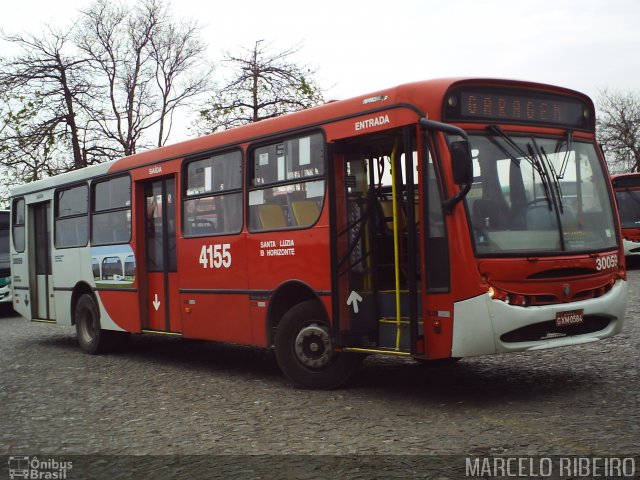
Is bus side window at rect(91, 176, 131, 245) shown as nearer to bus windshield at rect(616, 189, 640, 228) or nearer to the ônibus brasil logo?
the ônibus brasil logo

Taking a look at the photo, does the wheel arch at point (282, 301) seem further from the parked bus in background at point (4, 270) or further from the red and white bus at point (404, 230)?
the parked bus in background at point (4, 270)

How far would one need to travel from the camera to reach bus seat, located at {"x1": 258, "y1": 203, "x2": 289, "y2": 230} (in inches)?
352

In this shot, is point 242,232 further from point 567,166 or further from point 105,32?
point 105,32

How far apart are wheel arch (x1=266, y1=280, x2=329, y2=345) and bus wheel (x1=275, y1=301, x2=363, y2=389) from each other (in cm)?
23

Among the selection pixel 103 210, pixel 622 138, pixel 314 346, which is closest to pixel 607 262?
pixel 314 346

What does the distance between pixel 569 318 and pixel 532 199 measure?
108cm

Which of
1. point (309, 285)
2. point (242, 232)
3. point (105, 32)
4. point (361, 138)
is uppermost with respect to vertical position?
point (105, 32)

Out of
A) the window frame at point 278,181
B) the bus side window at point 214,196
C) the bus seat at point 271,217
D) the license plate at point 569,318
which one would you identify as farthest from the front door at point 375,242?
the bus side window at point 214,196

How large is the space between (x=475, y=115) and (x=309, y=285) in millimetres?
2362

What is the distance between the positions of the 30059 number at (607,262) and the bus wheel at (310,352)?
7.91ft

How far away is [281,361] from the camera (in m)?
8.81

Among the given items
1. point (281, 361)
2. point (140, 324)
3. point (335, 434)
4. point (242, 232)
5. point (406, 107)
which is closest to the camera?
point (335, 434)

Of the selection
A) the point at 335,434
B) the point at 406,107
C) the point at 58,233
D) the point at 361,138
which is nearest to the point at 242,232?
the point at 361,138

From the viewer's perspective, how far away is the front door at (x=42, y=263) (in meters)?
14.5
